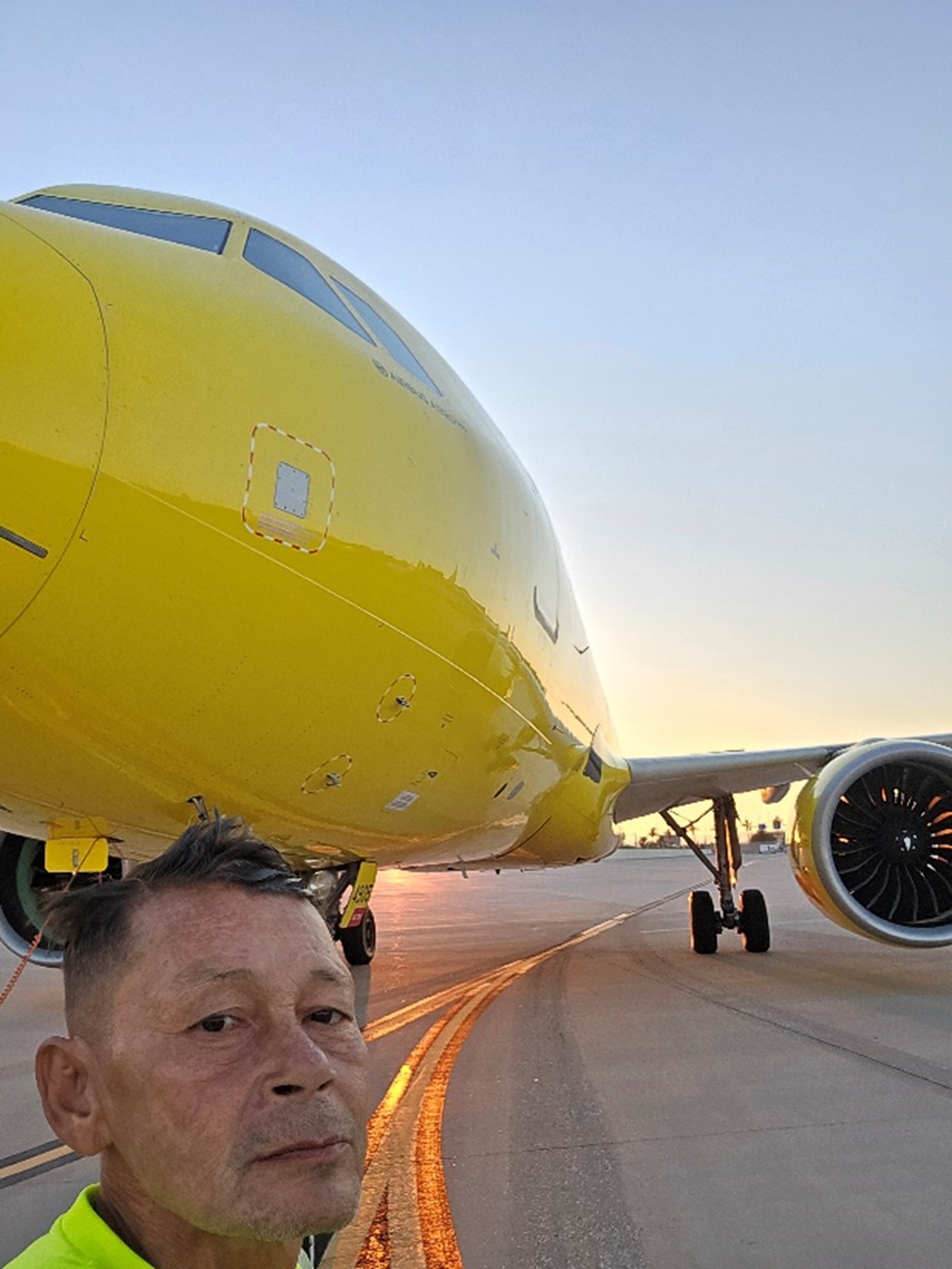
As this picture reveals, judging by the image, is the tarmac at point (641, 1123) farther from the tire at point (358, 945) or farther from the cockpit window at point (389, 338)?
the cockpit window at point (389, 338)

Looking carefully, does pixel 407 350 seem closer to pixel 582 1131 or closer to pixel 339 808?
pixel 339 808

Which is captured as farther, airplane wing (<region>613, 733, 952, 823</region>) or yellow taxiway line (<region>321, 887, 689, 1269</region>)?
airplane wing (<region>613, 733, 952, 823</region>)

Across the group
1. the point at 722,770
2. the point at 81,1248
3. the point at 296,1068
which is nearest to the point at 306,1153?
the point at 296,1068

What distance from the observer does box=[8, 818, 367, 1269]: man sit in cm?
83

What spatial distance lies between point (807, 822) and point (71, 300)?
635 cm

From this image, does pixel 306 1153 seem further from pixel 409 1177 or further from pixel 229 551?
pixel 409 1177

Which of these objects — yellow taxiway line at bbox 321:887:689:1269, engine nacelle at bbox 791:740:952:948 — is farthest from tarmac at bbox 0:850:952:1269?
engine nacelle at bbox 791:740:952:948

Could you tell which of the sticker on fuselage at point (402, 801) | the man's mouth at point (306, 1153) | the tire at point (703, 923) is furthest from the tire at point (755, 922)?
the man's mouth at point (306, 1153)

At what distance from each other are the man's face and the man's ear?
0.05 ft

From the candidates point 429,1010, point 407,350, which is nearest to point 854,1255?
point 407,350

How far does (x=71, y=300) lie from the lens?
245cm

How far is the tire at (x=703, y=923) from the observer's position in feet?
32.6

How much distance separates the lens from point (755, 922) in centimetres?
1003

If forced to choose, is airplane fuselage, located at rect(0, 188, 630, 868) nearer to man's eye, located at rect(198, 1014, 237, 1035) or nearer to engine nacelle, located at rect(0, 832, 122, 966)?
man's eye, located at rect(198, 1014, 237, 1035)
